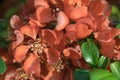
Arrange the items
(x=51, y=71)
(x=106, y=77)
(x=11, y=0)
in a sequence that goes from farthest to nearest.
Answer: (x=11, y=0) < (x=51, y=71) < (x=106, y=77)

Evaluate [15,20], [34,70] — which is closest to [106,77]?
[34,70]

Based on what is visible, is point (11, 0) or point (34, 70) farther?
point (11, 0)

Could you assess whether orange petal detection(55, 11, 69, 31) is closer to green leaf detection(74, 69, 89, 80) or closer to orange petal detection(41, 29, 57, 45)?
orange petal detection(41, 29, 57, 45)

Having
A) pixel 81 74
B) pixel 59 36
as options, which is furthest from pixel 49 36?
pixel 81 74

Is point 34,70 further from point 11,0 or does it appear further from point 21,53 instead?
point 11,0

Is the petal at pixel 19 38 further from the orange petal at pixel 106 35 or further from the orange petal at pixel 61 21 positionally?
the orange petal at pixel 106 35

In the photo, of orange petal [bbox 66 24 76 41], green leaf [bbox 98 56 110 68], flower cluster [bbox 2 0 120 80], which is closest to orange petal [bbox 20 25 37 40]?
flower cluster [bbox 2 0 120 80]

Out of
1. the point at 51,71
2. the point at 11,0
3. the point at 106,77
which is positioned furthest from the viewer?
the point at 11,0
